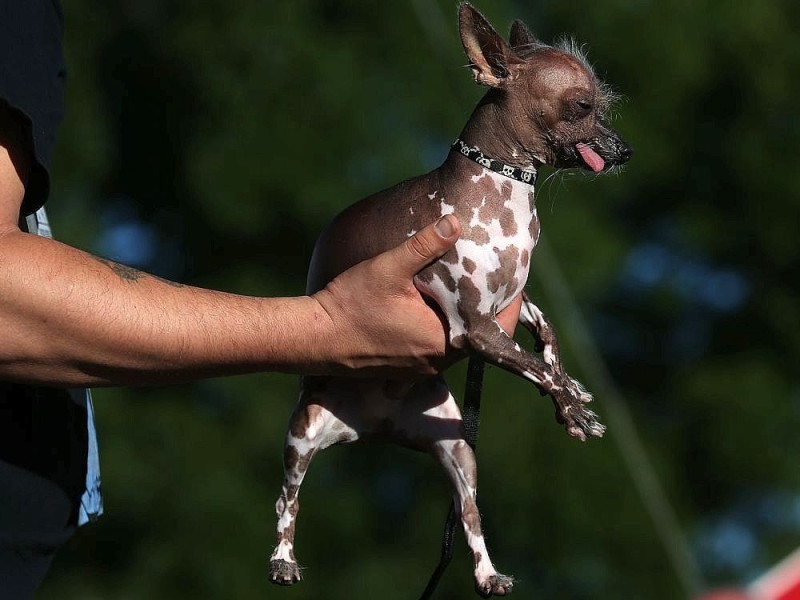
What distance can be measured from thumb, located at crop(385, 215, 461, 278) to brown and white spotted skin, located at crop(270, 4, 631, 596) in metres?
0.04

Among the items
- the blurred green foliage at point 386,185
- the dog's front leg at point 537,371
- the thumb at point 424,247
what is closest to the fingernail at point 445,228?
the thumb at point 424,247

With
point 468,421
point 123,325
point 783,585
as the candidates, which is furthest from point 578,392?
point 783,585

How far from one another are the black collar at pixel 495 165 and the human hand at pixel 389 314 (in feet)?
0.39

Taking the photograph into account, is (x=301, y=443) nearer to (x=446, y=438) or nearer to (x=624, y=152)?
(x=446, y=438)

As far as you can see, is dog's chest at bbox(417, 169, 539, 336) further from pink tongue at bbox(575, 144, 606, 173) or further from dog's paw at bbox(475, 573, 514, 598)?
dog's paw at bbox(475, 573, 514, 598)

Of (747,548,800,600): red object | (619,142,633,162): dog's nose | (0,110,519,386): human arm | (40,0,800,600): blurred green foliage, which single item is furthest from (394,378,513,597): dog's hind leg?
Result: (40,0,800,600): blurred green foliage

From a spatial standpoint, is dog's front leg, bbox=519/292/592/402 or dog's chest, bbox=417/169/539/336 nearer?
dog's chest, bbox=417/169/539/336

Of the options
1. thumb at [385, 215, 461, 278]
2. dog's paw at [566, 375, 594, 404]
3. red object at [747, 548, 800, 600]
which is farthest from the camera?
red object at [747, 548, 800, 600]

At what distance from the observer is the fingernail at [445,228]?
5.34 ft

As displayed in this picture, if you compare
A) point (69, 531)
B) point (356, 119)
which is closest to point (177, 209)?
point (356, 119)

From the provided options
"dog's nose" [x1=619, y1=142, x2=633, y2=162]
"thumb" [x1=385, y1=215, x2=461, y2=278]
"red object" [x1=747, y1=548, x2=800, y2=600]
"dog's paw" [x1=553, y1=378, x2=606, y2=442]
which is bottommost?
"red object" [x1=747, y1=548, x2=800, y2=600]

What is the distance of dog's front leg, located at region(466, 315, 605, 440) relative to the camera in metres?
1.67

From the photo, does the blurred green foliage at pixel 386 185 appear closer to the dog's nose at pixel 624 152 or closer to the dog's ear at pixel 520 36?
the dog's ear at pixel 520 36

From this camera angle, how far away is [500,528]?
870 cm
